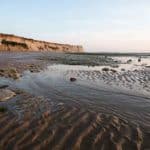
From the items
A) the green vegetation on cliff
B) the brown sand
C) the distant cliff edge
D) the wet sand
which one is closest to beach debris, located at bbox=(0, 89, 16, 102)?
the wet sand

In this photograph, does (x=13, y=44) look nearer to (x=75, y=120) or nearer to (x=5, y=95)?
(x=5, y=95)

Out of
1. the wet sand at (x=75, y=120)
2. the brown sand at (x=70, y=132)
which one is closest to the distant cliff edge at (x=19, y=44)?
the wet sand at (x=75, y=120)

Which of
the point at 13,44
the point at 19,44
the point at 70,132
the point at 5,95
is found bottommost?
the point at 19,44

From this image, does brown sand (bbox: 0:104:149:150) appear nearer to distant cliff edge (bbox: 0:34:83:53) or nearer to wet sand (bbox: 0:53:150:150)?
wet sand (bbox: 0:53:150:150)

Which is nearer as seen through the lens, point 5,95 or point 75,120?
point 75,120

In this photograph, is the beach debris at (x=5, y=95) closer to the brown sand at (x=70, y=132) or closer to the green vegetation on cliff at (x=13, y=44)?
the brown sand at (x=70, y=132)

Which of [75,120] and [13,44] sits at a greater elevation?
[75,120]

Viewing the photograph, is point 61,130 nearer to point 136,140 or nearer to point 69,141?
point 69,141

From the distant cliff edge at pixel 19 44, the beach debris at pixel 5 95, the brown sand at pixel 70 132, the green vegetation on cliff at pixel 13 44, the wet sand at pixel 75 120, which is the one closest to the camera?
the brown sand at pixel 70 132

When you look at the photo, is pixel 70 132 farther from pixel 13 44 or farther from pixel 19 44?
pixel 19 44

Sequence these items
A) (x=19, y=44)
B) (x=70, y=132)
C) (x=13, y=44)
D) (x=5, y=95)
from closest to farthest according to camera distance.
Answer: (x=70, y=132) < (x=5, y=95) < (x=13, y=44) < (x=19, y=44)

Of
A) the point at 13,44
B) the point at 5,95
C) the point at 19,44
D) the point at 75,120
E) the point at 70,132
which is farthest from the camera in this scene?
the point at 19,44

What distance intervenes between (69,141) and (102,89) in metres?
5.80

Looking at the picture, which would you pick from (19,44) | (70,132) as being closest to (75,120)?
(70,132)
